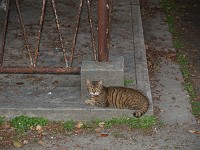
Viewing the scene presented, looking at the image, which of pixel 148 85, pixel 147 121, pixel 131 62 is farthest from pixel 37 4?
pixel 147 121

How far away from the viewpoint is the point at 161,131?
6664mm

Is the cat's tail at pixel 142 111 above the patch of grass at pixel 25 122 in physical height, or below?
above

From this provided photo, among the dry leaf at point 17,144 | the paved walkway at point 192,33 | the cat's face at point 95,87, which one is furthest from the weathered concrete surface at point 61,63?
the paved walkway at point 192,33

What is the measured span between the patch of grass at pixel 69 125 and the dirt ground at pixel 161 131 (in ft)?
0.45

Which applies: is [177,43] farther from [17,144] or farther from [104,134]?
[17,144]

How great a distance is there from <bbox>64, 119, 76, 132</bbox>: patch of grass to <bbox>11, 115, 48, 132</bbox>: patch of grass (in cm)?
24

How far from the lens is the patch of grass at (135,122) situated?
6691 millimetres

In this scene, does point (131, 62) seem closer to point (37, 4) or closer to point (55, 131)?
point (55, 131)

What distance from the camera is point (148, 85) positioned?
7465 millimetres

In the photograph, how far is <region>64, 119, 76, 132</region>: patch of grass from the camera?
6648mm

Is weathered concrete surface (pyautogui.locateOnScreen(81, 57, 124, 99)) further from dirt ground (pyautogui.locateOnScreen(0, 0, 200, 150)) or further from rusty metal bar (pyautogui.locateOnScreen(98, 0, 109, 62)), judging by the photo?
dirt ground (pyautogui.locateOnScreen(0, 0, 200, 150))

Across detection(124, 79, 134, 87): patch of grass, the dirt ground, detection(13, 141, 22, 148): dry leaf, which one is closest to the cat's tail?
the dirt ground

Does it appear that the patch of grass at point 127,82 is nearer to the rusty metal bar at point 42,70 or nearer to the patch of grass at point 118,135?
the rusty metal bar at point 42,70

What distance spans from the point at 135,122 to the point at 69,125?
77 cm
